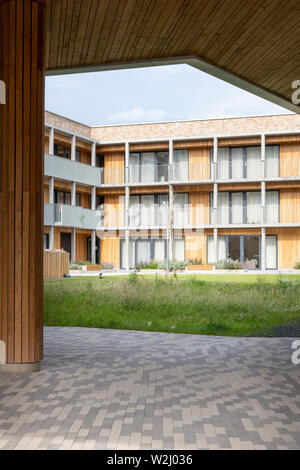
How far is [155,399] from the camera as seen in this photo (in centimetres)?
432

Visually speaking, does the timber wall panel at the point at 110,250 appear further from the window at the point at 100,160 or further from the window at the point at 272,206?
the window at the point at 272,206

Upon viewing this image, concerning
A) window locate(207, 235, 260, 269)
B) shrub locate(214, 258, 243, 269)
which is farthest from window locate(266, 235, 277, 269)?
shrub locate(214, 258, 243, 269)

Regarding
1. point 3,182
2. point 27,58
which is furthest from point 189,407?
point 27,58

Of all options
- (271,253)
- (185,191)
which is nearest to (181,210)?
(185,191)

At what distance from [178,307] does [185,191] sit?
19008mm

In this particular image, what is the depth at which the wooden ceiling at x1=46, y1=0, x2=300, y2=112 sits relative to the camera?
19.6 feet

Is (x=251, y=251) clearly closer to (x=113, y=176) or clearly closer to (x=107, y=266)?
(x=107, y=266)

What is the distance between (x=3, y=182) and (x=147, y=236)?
24.7 meters

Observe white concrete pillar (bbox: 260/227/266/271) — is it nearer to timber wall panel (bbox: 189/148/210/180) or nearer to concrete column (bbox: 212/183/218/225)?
concrete column (bbox: 212/183/218/225)

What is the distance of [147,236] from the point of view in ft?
98.2

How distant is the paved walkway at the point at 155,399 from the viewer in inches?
133

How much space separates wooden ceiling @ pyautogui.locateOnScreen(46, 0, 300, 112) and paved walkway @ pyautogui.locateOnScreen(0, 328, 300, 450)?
13.6 ft

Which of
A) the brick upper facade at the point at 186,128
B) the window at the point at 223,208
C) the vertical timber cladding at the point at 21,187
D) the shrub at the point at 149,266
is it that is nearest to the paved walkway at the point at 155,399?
the vertical timber cladding at the point at 21,187

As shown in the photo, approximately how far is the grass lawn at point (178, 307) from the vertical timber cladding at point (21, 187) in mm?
3941
